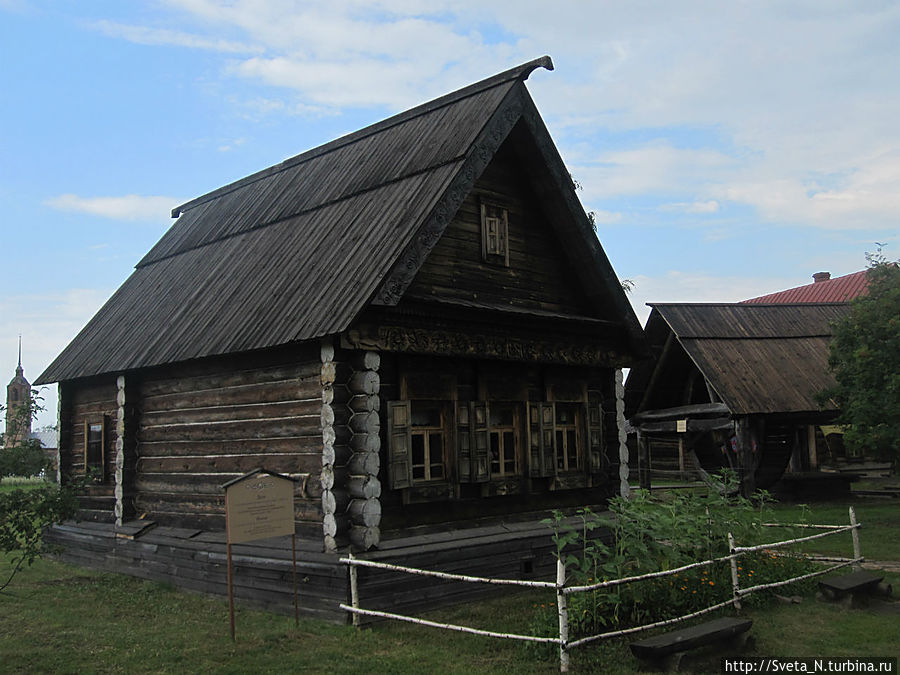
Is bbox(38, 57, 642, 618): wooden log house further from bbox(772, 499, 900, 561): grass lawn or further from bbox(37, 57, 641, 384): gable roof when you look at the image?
bbox(772, 499, 900, 561): grass lawn

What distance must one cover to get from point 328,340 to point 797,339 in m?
18.5

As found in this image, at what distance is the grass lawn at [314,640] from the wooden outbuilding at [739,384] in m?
10.5

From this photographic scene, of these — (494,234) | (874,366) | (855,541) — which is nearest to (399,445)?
(494,234)

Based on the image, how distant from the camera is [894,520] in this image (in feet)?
59.9

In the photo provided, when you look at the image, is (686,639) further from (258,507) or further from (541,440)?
(541,440)

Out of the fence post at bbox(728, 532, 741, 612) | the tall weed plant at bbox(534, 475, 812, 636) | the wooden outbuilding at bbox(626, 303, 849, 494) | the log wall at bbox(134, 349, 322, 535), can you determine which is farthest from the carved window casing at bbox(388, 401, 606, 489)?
the wooden outbuilding at bbox(626, 303, 849, 494)

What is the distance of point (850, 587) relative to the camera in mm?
9875

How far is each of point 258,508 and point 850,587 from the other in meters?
7.23

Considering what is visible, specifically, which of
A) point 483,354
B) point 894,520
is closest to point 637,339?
point 483,354

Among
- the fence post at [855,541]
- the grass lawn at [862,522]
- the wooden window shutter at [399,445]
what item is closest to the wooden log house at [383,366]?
the wooden window shutter at [399,445]

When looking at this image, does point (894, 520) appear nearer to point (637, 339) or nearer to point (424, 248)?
point (637, 339)

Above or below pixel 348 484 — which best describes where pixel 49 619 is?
below

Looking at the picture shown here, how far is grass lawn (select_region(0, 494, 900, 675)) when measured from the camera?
784 centimetres

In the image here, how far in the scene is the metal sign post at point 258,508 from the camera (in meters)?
8.96
